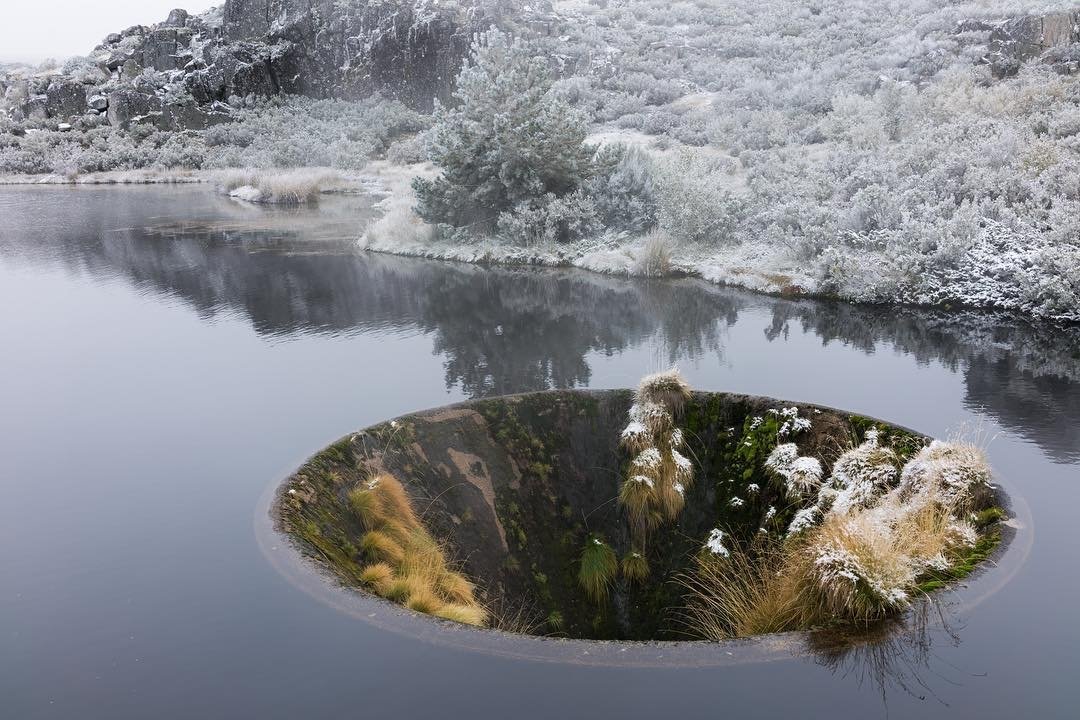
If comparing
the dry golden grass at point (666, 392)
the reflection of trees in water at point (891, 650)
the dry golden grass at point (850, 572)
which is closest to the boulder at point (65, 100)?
the dry golden grass at point (666, 392)

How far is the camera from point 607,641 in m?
4.74

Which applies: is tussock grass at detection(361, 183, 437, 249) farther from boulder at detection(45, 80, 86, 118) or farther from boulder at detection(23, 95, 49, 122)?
boulder at detection(23, 95, 49, 122)

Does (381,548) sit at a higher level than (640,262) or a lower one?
lower

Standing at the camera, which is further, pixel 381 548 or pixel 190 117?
pixel 190 117

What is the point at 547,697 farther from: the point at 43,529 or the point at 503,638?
the point at 43,529

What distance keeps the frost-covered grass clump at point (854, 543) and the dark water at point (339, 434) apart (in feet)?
1.03

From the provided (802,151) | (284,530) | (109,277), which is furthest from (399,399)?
(802,151)

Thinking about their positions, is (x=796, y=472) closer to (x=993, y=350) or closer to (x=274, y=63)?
(x=993, y=350)

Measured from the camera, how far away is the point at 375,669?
480 centimetres

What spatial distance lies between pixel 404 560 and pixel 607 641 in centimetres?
231

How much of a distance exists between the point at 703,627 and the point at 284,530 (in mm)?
3262

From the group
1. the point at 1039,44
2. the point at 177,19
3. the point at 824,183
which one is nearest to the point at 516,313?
the point at 824,183

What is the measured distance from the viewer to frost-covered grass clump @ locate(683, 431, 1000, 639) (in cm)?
508

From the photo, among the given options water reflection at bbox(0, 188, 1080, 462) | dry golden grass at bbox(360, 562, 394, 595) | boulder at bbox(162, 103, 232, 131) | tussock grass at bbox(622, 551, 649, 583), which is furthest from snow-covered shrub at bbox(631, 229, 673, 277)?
boulder at bbox(162, 103, 232, 131)
